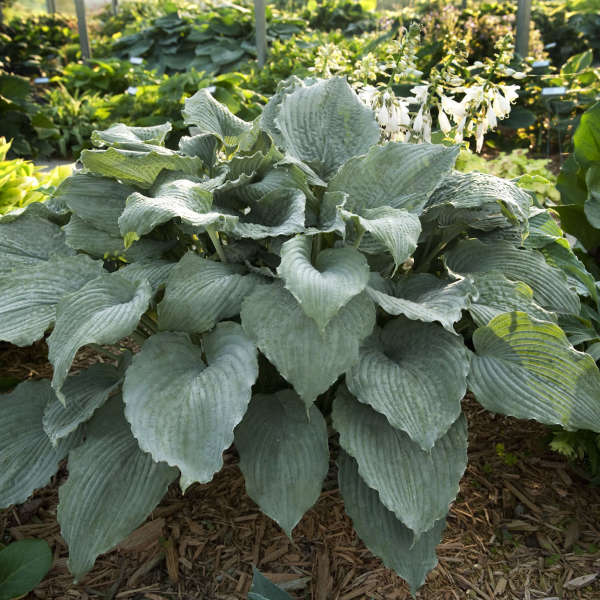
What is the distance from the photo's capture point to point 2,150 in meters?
3.07

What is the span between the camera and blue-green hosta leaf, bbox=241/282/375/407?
1.28 m

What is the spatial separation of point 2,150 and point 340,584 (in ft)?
8.71

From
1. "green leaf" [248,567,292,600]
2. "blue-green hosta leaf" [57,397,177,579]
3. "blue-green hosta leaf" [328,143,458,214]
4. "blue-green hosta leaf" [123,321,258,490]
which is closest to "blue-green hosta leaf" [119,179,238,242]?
"blue-green hosta leaf" [123,321,258,490]

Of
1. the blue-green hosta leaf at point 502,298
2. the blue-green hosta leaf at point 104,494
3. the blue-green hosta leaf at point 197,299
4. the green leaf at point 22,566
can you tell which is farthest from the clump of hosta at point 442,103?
the green leaf at point 22,566

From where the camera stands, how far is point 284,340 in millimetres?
1325

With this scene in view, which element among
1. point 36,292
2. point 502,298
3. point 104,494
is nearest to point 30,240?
point 36,292

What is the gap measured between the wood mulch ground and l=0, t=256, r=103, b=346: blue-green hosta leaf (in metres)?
0.61

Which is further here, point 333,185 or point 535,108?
point 535,108

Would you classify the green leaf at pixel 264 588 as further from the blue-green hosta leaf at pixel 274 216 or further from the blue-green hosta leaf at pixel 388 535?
the blue-green hosta leaf at pixel 274 216

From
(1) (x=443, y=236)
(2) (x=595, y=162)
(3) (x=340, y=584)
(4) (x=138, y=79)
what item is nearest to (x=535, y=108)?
(2) (x=595, y=162)

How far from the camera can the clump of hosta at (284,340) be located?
4.27 ft

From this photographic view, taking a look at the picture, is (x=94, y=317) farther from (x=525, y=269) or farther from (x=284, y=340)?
(x=525, y=269)

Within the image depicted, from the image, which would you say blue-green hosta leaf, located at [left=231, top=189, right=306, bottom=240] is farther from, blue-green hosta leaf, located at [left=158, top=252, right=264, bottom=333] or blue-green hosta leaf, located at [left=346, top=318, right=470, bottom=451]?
blue-green hosta leaf, located at [left=346, top=318, right=470, bottom=451]

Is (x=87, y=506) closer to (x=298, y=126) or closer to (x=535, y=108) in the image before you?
(x=298, y=126)
